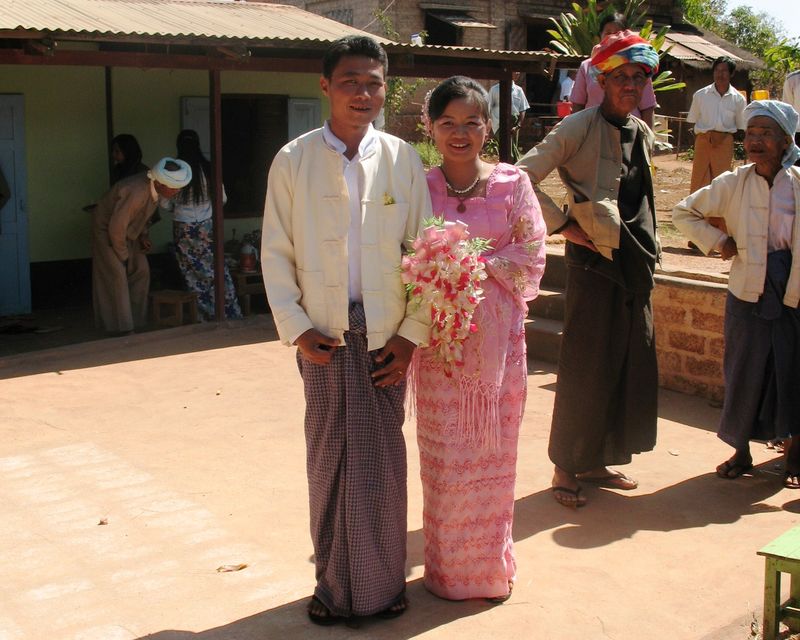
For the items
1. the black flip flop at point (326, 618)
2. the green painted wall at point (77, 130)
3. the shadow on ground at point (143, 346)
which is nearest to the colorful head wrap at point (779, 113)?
the black flip flop at point (326, 618)

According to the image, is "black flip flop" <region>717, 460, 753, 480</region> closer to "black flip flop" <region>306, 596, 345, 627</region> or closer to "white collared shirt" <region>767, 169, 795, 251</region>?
"white collared shirt" <region>767, 169, 795, 251</region>

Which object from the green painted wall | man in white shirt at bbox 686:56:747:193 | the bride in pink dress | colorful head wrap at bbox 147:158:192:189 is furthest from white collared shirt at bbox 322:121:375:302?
man in white shirt at bbox 686:56:747:193

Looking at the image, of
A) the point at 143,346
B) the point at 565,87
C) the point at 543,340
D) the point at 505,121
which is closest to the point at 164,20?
the point at 143,346

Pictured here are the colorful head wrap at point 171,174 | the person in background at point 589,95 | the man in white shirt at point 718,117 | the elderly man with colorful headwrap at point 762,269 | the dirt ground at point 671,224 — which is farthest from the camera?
the man in white shirt at point 718,117

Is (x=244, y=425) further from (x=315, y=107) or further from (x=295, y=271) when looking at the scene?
(x=315, y=107)

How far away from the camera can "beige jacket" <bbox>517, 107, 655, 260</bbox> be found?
16.2 feet

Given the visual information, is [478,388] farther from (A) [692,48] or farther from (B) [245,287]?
(A) [692,48]

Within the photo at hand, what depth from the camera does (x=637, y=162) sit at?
5125 mm

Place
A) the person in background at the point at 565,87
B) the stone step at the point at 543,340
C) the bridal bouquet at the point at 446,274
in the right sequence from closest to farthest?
1. the bridal bouquet at the point at 446,274
2. the stone step at the point at 543,340
3. the person in background at the point at 565,87

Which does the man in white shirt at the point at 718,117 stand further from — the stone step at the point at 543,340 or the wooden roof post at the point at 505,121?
the stone step at the point at 543,340

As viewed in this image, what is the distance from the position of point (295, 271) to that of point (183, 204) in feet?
21.5

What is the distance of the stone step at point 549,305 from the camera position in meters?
8.74

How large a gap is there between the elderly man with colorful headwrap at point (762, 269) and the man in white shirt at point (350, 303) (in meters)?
2.24

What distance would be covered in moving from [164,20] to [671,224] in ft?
21.1
